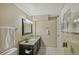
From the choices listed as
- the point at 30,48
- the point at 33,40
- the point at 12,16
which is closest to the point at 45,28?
the point at 33,40

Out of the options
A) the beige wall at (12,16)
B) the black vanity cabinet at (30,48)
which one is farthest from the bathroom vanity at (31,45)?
the beige wall at (12,16)

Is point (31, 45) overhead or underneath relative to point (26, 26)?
underneath

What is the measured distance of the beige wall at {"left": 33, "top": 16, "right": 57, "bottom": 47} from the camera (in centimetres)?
176

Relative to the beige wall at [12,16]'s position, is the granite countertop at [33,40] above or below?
below

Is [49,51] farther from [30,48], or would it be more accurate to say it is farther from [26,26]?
[26,26]

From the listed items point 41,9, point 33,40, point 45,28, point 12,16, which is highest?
point 41,9

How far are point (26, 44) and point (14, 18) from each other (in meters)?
0.45

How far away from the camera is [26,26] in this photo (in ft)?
5.99

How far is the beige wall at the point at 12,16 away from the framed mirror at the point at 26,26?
0.22 feet

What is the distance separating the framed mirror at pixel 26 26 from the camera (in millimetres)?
1767

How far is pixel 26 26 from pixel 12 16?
298mm

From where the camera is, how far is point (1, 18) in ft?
5.10

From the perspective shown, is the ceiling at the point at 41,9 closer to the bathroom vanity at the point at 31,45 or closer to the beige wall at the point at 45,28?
the beige wall at the point at 45,28

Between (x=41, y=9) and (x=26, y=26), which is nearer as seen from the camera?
(x=41, y=9)
